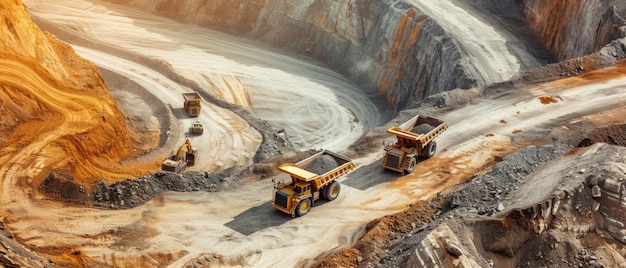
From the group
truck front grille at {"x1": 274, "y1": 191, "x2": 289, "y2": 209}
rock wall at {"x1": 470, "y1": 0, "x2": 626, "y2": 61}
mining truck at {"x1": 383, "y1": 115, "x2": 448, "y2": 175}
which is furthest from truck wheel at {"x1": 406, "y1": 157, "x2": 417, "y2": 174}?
rock wall at {"x1": 470, "y1": 0, "x2": 626, "y2": 61}

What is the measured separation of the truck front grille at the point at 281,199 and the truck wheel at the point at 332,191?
177 centimetres

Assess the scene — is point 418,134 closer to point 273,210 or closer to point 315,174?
point 315,174

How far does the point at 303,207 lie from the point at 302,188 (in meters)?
0.72

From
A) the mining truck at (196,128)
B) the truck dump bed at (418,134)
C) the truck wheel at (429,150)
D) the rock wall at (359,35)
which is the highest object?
the rock wall at (359,35)

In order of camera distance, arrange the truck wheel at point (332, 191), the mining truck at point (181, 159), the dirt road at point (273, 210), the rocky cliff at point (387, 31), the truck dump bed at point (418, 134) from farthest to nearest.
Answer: the rocky cliff at point (387, 31) → the mining truck at point (181, 159) → the truck dump bed at point (418, 134) → the truck wheel at point (332, 191) → the dirt road at point (273, 210)

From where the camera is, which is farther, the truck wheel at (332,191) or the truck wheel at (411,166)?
the truck wheel at (411,166)

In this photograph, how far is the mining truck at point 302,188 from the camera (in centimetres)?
1889

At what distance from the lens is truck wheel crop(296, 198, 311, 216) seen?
19020 mm

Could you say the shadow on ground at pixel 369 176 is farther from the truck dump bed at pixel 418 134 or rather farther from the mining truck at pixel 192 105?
the mining truck at pixel 192 105

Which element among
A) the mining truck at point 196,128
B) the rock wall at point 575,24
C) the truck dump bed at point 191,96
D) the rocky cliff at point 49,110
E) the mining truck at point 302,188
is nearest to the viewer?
the mining truck at point 302,188

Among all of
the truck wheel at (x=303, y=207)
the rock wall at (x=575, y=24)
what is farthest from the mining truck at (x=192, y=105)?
the rock wall at (x=575, y=24)

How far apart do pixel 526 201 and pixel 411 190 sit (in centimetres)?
555

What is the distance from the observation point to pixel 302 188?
1894 centimetres

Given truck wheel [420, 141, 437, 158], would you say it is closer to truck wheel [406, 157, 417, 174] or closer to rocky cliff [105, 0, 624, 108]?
truck wheel [406, 157, 417, 174]
